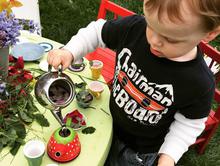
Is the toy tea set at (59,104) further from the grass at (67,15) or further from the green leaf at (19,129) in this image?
the grass at (67,15)

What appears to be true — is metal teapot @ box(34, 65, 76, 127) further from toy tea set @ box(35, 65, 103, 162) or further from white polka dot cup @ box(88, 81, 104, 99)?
white polka dot cup @ box(88, 81, 104, 99)

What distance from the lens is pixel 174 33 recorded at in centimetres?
87

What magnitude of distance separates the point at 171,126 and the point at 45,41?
0.68 m

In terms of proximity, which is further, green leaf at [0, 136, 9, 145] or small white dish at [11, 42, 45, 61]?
small white dish at [11, 42, 45, 61]

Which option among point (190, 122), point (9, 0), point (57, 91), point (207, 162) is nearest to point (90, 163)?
point (57, 91)

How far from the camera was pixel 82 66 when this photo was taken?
4.54 ft

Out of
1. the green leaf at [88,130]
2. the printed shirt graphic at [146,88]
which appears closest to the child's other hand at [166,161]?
the printed shirt graphic at [146,88]

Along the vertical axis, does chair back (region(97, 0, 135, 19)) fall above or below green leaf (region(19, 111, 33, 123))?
above

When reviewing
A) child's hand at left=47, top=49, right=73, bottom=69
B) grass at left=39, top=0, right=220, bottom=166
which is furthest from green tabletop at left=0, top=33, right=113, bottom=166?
grass at left=39, top=0, right=220, bottom=166

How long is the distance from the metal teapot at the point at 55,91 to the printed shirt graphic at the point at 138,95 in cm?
23

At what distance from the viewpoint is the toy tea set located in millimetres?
998

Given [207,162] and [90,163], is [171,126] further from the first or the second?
[207,162]

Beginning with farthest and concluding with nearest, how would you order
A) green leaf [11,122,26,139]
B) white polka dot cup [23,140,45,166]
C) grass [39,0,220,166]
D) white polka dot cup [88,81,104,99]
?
grass [39,0,220,166], white polka dot cup [88,81,104,99], green leaf [11,122,26,139], white polka dot cup [23,140,45,166]

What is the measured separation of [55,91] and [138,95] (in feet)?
0.96
